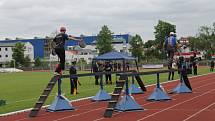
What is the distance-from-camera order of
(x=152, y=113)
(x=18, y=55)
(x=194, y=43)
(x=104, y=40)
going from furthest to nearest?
(x=194, y=43), (x=18, y=55), (x=104, y=40), (x=152, y=113)

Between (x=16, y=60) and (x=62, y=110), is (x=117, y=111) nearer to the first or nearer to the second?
(x=62, y=110)

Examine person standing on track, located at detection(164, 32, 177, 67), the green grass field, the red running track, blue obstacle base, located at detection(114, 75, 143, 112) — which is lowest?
the green grass field

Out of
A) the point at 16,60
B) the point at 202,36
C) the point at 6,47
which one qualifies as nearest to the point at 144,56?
the point at 202,36

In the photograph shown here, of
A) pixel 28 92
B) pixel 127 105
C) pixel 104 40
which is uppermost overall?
pixel 104 40

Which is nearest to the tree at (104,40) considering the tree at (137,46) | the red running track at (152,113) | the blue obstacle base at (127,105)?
the tree at (137,46)

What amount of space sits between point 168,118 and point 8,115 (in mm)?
5194

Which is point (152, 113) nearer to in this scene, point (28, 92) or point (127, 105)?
point (127, 105)

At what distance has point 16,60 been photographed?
118 metres

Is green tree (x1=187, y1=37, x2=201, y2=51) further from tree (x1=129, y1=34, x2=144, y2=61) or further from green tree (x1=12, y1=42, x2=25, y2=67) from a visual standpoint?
green tree (x1=12, y1=42, x2=25, y2=67)

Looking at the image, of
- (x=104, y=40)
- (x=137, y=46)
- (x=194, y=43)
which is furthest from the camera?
(x=194, y=43)

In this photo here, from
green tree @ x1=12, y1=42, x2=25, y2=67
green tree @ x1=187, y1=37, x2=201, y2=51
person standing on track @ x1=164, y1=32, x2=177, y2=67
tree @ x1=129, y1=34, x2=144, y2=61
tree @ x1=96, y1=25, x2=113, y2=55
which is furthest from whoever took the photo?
green tree @ x1=187, y1=37, x2=201, y2=51

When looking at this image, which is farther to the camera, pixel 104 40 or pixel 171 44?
pixel 104 40

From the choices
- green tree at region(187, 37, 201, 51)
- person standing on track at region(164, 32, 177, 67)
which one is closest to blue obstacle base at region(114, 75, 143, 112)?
person standing on track at region(164, 32, 177, 67)

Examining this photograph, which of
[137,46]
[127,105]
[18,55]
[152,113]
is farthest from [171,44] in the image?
[137,46]
